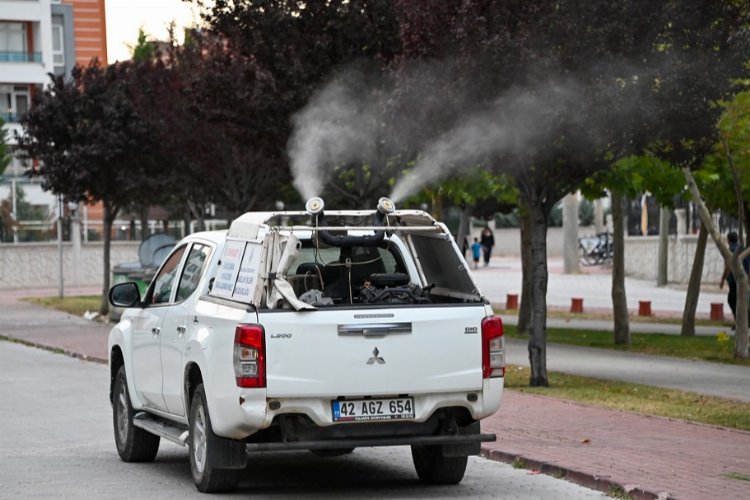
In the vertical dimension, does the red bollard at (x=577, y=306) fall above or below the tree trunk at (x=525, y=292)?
below

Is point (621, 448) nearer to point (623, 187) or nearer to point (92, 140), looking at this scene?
point (623, 187)

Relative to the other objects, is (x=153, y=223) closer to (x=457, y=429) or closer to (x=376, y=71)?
(x=376, y=71)

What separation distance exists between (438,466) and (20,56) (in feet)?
214

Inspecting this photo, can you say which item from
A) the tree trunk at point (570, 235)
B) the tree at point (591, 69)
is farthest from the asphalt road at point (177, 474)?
the tree trunk at point (570, 235)

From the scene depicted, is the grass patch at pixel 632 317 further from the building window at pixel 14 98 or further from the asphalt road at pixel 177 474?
the building window at pixel 14 98

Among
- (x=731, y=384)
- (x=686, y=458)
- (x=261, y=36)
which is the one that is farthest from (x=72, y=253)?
(x=686, y=458)

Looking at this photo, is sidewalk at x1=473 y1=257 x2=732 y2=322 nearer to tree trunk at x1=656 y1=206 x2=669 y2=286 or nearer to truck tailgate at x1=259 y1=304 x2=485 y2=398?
tree trunk at x1=656 y1=206 x2=669 y2=286

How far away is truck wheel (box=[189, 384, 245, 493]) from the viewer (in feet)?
32.9

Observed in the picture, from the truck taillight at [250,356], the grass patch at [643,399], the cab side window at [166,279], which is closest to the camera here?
the truck taillight at [250,356]

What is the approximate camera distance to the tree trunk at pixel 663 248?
1799 inches

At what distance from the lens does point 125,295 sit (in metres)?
12.3

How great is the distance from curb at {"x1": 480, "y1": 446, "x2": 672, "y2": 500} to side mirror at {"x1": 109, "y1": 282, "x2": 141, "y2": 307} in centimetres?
300

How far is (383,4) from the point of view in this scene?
81.8 ft

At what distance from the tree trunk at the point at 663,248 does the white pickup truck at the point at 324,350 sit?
1354 inches
